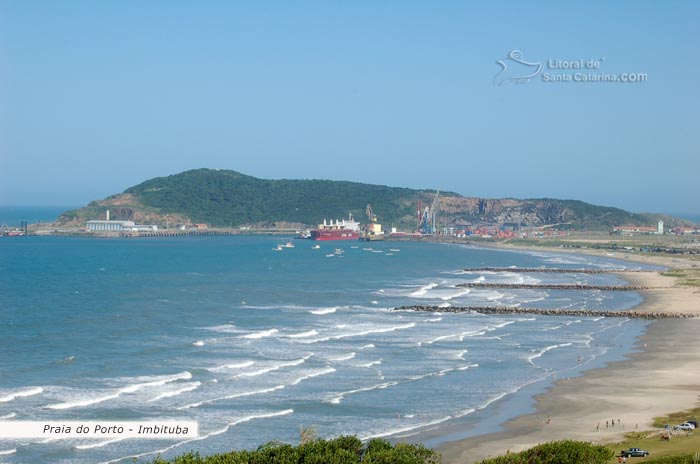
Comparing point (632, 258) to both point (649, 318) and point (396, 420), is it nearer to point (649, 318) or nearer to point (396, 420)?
point (649, 318)

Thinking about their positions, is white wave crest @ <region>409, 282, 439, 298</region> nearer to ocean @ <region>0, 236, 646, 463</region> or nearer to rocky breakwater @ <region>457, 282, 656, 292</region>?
ocean @ <region>0, 236, 646, 463</region>

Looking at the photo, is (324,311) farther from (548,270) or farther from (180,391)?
(548,270)

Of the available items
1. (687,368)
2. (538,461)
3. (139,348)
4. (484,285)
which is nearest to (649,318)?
(687,368)

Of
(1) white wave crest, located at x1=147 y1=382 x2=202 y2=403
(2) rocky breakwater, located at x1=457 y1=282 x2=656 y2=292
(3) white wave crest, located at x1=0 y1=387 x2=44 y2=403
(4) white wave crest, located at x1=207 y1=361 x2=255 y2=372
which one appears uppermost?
(2) rocky breakwater, located at x1=457 y1=282 x2=656 y2=292

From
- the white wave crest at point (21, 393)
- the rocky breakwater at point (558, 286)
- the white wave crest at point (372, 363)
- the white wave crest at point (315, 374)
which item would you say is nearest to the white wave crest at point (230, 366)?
the white wave crest at point (315, 374)

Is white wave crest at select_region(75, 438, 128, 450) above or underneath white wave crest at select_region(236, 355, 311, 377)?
underneath

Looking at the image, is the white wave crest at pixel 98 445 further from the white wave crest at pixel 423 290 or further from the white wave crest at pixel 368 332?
the white wave crest at pixel 423 290

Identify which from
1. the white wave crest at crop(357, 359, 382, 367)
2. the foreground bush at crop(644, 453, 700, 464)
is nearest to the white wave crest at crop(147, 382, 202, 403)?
the white wave crest at crop(357, 359, 382, 367)

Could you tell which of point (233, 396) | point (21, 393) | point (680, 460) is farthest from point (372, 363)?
point (680, 460)
